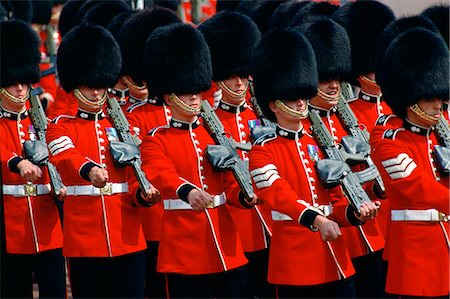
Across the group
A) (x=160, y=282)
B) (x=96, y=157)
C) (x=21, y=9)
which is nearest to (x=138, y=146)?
(x=96, y=157)

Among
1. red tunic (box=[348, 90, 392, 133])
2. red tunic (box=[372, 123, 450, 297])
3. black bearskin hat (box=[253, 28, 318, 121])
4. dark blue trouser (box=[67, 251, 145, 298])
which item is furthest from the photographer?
red tunic (box=[348, 90, 392, 133])

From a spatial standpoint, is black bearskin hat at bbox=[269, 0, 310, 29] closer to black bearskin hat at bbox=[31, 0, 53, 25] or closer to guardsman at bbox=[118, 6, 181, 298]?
guardsman at bbox=[118, 6, 181, 298]

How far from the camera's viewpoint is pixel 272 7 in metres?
8.35

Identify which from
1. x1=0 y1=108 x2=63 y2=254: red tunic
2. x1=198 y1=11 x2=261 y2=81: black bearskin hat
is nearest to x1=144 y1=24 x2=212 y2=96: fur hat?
x1=0 y1=108 x2=63 y2=254: red tunic

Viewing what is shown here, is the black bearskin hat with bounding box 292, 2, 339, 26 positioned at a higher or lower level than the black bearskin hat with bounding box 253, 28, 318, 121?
lower

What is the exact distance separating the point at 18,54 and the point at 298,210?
2.30 m

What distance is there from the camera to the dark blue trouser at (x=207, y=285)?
525 centimetres

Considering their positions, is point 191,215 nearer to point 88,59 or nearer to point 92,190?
point 92,190

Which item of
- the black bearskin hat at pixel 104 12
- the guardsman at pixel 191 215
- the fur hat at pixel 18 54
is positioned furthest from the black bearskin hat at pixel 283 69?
the black bearskin hat at pixel 104 12

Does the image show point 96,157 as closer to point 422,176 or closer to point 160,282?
point 160,282

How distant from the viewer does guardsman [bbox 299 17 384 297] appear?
5660 millimetres

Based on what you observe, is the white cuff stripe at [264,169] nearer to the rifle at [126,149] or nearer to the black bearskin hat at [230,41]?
the rifle at [126,149]

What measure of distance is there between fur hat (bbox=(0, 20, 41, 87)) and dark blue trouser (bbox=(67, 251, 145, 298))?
1072mm

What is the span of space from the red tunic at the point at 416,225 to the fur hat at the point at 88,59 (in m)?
1.63
